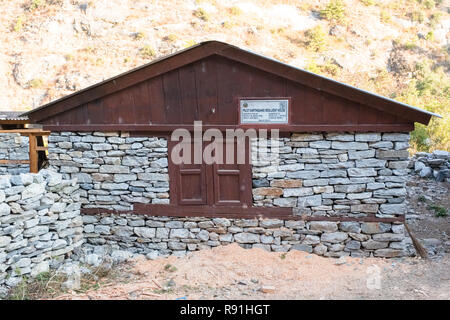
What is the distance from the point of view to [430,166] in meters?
13.0

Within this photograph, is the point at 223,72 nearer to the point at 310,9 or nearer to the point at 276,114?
the point at 276,114

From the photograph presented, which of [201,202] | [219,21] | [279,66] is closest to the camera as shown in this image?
[279,66]

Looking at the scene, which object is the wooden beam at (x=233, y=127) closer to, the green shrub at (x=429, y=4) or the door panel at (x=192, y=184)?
the door panel at (x=192, y=184)

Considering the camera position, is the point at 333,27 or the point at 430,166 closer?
the point at 430,166

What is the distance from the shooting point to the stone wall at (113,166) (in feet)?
26.2

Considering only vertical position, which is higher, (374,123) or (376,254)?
(374,123)

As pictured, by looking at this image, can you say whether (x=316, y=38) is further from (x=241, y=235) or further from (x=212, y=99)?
(x=241, y=235)

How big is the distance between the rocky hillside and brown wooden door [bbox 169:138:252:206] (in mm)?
19019

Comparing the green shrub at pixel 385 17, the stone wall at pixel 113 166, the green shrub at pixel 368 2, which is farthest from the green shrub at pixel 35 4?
the stone wall at pixel 113 166

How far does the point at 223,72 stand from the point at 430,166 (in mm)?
8762

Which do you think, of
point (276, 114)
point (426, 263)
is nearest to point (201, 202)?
point (276, 114)

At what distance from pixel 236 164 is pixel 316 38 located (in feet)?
76.3

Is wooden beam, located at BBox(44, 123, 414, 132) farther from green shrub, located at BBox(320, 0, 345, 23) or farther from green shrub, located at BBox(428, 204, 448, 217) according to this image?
green shrub, located at BBox(320, 0, 345, 23)

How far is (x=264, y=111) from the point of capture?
24.9 feet
